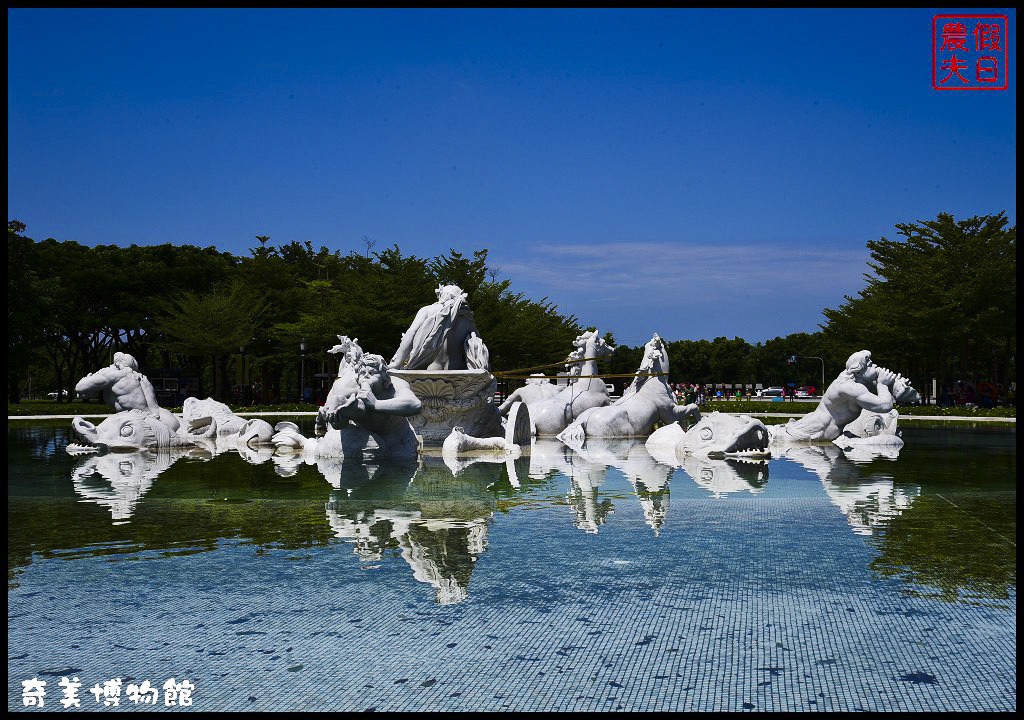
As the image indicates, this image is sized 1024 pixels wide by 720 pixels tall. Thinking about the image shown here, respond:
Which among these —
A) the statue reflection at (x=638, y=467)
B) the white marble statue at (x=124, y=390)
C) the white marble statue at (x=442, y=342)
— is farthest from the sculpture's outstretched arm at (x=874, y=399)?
the white marble statue at (x=124, y=390)

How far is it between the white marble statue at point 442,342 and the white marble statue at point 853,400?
5.18m

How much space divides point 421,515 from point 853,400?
369 inches

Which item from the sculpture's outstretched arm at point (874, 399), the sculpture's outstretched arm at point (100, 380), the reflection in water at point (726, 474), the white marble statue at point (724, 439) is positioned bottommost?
the reflection in water at point (726, 474)

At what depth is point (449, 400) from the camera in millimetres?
14047

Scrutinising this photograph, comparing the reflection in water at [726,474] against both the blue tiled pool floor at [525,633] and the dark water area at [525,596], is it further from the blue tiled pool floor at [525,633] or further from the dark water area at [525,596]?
the blue tiled pool floor at [525,633]

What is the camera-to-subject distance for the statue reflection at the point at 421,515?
547cm

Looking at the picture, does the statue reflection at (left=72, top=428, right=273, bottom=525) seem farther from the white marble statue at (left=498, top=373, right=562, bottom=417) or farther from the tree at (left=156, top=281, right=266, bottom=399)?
the tree at (left=156, top=281, right=266, bottom=399)

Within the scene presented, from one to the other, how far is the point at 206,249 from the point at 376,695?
51069 millimetres

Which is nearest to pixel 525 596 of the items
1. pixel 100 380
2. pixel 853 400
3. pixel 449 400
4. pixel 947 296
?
pixel 449 400

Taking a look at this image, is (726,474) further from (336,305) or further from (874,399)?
(336,305)

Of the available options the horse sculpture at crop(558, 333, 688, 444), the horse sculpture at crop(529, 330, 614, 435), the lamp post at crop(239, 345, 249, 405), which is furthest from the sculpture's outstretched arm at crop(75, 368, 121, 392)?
the lamp post at crop(239, 345, 249, 405)

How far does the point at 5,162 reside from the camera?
440 cm

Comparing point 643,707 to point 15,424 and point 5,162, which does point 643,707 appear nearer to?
point 5,162

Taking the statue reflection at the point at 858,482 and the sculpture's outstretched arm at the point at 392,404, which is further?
the sculpture's outstretched arm at the point at 392,404
